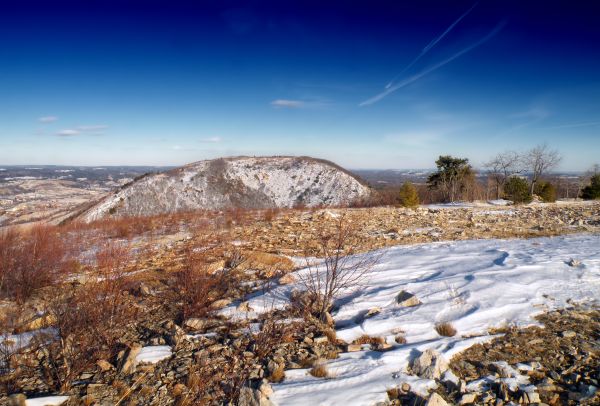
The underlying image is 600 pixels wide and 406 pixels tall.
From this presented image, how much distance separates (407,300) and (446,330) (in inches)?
30.0

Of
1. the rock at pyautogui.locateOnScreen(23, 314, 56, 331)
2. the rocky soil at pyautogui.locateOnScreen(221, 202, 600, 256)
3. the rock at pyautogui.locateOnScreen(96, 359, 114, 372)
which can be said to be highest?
the rocky soil at pyautogui.locateOnScreen(221, 202, 600, 256)

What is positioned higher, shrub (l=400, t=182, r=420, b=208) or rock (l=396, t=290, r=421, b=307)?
shrub (l=400, t=182, r=420, b=208)

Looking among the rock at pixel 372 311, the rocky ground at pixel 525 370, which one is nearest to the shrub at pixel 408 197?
the rock at pixel 372 311

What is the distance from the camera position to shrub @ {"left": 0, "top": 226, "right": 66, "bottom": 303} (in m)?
5.52

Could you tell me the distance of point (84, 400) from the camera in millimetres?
2770

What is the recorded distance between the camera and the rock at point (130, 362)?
3180mm

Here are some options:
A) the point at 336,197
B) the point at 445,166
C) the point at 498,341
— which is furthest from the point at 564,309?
the point at 336,197

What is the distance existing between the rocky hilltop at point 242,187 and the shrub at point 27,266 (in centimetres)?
2335

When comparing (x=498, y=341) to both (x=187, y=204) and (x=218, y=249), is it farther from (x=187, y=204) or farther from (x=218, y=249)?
(x=187, y=204)

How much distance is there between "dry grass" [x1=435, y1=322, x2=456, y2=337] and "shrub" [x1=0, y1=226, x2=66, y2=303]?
20.7 feet

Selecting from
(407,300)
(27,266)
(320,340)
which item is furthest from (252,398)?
(27,266)

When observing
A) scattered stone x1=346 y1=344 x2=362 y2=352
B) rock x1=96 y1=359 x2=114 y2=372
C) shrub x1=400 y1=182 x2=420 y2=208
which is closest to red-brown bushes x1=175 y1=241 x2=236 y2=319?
rock x1=96 y1=359 x2=114 y2=372

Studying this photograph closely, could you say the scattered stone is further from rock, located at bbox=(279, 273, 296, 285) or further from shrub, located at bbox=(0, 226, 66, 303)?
shrub, located at bbox=(0, 226, 66, 303)

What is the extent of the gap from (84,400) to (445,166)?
93.9 ft
